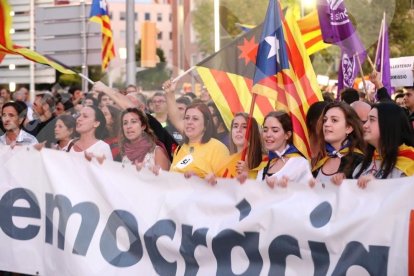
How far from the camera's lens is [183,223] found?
6.37 metres

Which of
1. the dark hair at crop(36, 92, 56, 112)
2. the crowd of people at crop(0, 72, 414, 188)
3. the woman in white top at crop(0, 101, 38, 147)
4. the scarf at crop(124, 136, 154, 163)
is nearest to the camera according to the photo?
the crowd of people at crop(0, 72, 414, 188)

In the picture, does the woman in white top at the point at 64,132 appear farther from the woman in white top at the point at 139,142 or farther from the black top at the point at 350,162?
the black top at the point at 350,162

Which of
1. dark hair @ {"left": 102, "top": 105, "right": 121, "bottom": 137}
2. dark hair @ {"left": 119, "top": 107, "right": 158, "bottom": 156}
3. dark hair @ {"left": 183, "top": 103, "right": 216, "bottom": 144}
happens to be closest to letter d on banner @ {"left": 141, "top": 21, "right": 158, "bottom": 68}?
dark hair @ {"left": 102, "top": 105, "right": 121, "bottom": 137}

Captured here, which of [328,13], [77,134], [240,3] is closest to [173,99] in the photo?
[77,134]

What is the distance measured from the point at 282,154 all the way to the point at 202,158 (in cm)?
A: 91

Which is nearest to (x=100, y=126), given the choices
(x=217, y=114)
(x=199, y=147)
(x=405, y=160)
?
(x=217, y=114)

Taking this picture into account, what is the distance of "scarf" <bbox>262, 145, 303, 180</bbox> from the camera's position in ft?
22.1

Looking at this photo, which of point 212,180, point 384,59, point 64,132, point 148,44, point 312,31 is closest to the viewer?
point 212,180

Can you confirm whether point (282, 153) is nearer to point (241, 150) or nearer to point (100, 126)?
point (241, 150)

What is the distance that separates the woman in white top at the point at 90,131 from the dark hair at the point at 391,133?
102 inches

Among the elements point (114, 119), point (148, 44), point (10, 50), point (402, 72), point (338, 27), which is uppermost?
point (148, 44)

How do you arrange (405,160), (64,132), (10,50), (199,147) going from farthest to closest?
(10,50) < (64,132) < (199,147) < (405,160)

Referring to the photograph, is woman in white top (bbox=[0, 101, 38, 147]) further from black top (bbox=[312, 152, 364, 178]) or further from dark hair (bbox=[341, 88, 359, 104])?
black top (bbox=[312, 152, 364, 178])

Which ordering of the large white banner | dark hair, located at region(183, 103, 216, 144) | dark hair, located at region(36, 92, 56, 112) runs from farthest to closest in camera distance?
dark hair, located at region(36, 92, 56, 112) < dark hair, located at region(183, 103, 216, 144) < the large white banner
